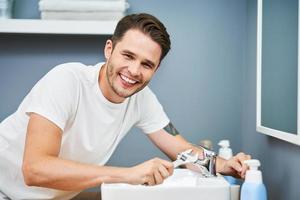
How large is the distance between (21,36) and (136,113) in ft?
2.25

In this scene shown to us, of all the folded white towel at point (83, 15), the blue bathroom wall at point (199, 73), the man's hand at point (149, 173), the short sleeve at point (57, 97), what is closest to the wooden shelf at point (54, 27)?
the folded white towel at point (83, 15)

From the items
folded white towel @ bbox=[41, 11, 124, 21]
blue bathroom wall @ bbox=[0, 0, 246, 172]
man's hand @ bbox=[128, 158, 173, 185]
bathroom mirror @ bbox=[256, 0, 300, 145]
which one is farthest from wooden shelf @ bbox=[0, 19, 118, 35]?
man's hand @ bbox=[128, 158, 173, 185]

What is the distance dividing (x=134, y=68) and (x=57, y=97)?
0.84ft

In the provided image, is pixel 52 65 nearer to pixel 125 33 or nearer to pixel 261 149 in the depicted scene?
pixel 125 33

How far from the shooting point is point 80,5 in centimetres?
163

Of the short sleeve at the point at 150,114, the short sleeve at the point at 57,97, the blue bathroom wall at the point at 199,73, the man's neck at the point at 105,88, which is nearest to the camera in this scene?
the short sleeve at the point at 57,97

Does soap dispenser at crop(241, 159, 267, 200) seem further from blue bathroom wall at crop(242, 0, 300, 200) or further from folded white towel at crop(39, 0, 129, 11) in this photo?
folded white towel at crop(39, 0, 129, 11)

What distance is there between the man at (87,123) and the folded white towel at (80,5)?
317mm

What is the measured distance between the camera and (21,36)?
5.95 ft

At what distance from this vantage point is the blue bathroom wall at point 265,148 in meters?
1.23

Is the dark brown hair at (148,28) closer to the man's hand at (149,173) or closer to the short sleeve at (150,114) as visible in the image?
the short sleeve at (150,114)

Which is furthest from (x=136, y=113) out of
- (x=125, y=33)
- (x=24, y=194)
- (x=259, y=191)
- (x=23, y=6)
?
(x=23, y=6)

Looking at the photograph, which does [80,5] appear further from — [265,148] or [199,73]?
[265,148]

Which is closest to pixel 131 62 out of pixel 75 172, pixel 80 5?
pixel 75 172
